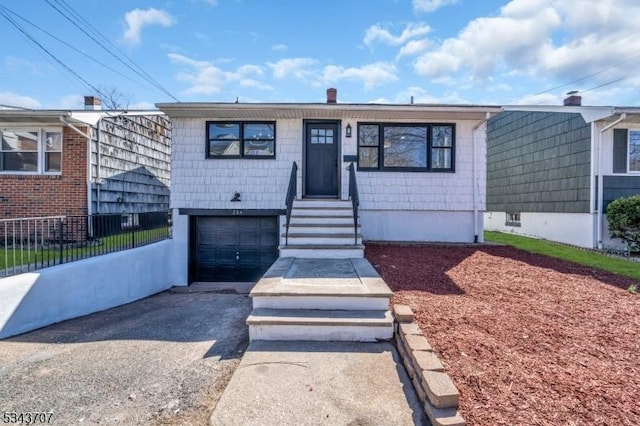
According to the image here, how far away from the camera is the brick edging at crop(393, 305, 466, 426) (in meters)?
2.52

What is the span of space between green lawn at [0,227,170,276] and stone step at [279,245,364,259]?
3.68m

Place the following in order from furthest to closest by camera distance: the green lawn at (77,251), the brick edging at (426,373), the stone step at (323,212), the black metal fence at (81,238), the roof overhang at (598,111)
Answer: the roof overhang at (598,111) → the stone step at (323,212) → the black metal fence at (81,238) → the green lawn at (77,251) → the brick edging at (426,373)

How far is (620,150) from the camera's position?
32.8 feet

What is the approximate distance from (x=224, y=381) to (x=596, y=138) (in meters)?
11.8

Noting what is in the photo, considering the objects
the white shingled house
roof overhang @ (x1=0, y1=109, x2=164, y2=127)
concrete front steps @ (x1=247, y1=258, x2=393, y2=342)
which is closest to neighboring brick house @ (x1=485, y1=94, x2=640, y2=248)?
the white shingled house

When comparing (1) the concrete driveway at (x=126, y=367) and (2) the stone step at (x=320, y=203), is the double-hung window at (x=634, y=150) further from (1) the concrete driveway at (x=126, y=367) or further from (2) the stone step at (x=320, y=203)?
(1) the concrete driveway at (x=126, y=367)

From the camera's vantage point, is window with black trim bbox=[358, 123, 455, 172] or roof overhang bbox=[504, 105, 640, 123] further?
window with black trim bbox=[358, 123, 455, 172]

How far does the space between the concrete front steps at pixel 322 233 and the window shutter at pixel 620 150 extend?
26.7ft

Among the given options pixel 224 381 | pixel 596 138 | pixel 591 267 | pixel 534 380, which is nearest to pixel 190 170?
pixel 224 381

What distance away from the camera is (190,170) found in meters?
9.45

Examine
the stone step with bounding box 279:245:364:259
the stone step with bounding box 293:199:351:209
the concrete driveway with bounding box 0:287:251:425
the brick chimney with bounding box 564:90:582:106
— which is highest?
the brick chimney with bounding box 564:90:582:106

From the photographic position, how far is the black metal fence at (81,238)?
5.82 meters

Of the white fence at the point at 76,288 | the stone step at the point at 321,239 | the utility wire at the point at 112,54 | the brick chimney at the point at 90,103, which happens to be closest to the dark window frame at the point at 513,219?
the stone step at the point at 321,239

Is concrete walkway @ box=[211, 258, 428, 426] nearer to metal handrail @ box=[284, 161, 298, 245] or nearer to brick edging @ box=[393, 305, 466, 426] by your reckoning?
brick edging @ box=[393, 305, 466, 426]
